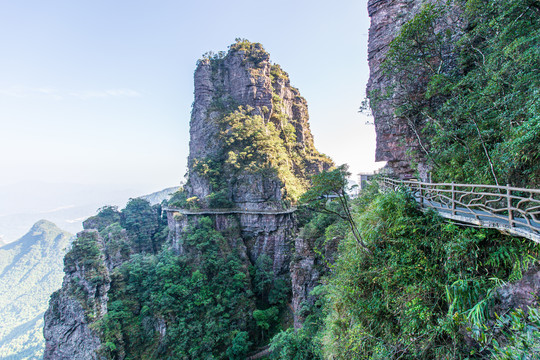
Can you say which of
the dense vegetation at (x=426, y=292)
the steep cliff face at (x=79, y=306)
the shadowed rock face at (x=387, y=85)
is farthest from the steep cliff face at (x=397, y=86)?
the steep cliff face at (x=79, y=306)

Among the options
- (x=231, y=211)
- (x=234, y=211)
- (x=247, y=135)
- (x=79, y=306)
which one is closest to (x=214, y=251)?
(x=231, y=211)

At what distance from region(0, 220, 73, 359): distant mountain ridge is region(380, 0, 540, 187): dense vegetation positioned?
7957 centimetres

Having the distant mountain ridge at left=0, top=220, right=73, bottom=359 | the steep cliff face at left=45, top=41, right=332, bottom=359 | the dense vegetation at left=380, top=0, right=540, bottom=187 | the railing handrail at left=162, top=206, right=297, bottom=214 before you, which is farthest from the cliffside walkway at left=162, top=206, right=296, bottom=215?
the distant mountain ridge at left=0, top=220, right=73, bottom=359

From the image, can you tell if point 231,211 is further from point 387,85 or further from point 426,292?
point 426,292

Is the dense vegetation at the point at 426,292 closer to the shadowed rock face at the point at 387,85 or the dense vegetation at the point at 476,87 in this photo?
the dense vegetation at the point at 476,87

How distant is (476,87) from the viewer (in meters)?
6.44

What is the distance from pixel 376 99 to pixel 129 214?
39.6m

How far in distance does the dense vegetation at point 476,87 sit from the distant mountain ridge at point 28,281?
3133 inches

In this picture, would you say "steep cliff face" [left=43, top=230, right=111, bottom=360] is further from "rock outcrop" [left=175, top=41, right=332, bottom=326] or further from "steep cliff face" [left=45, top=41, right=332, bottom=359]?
"rock outcrop" [left=175, top=41, right=332, bottom=326]

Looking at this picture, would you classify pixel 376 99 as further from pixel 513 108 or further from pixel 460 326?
pixel 460 326

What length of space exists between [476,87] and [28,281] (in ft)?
364

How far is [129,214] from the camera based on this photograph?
34.7 meters

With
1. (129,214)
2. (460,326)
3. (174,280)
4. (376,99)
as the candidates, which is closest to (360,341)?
(460,326)

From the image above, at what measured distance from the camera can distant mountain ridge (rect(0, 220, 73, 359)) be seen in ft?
179
